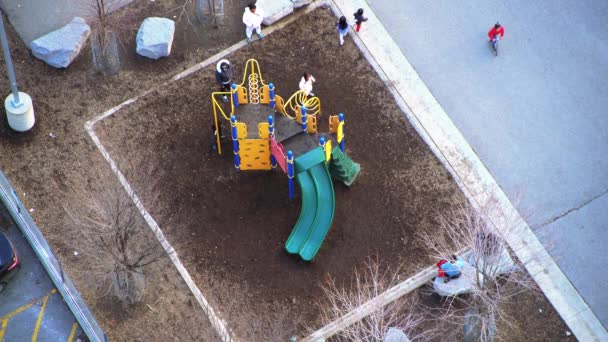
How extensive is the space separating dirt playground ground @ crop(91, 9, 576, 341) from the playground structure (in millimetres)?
455

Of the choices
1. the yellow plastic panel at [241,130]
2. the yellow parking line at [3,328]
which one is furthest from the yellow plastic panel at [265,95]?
the yellow parking line at [3,328]

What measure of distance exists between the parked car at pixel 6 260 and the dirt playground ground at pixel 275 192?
3673 millimetres

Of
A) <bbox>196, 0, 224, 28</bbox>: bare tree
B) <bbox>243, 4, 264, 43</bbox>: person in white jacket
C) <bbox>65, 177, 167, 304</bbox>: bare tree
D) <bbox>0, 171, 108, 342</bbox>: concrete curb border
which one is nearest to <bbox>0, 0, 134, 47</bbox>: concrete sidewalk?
<bbox>196, 0, 224, 28</bbox>: bare tree

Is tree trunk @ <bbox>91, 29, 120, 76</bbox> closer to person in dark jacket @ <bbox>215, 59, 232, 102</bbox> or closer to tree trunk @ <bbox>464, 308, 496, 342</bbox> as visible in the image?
person in dark jacket @ <bbox>215, 59, 232, 102</bbox>

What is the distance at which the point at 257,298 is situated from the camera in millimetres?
27438

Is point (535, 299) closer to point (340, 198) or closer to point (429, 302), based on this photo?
A: point (429, 302)

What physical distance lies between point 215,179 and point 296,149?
7.85 ft

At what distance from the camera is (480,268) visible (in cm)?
2659

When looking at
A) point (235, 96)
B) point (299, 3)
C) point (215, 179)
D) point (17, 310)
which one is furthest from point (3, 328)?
point (299, 3)

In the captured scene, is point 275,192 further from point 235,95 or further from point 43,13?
point 43,13

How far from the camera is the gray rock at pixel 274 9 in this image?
3164 centimetres

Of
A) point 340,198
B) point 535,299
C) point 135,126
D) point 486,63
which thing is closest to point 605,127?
point 486,63

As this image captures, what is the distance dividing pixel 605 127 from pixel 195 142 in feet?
36.6

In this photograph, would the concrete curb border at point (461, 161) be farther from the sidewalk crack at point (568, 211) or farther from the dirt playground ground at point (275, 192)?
the sidewalk crack at point (568, 211)
